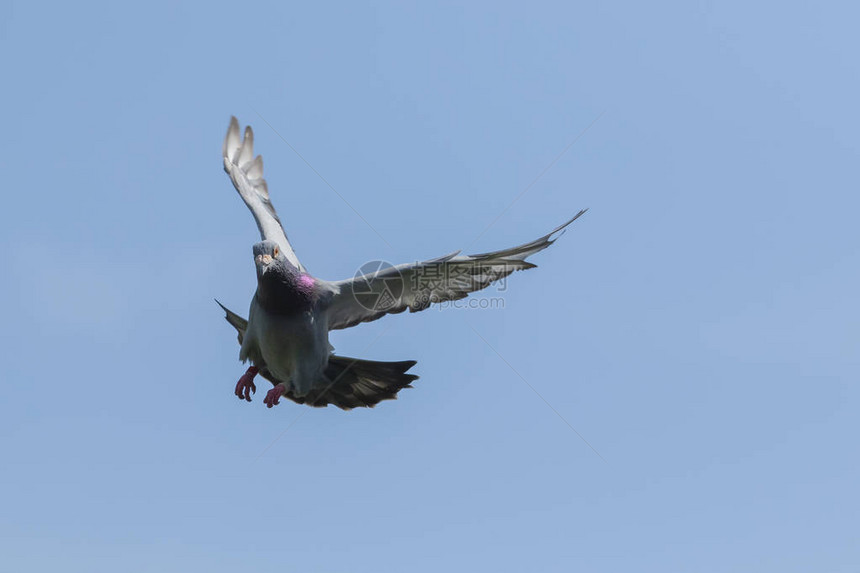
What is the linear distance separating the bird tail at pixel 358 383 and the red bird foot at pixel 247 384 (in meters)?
0.87

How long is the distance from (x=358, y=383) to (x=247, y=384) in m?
1.76

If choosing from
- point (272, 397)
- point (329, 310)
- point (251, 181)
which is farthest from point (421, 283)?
point (251, 181)

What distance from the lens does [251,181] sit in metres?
17.0

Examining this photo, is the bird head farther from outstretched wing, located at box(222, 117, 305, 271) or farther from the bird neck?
outstretched wing, located at box(222, 117, 305, 271)

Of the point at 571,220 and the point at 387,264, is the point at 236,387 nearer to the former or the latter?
the point at 387,264

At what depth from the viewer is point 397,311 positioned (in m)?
13.7

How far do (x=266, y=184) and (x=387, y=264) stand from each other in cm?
481

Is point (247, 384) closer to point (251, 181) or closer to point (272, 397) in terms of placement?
point (272, 397)

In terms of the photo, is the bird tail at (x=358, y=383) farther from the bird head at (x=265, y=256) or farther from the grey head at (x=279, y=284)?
the bird head at (x=265, y=256)

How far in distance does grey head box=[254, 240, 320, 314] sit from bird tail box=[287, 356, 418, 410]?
1.75 meters

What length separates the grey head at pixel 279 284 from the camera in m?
12.6

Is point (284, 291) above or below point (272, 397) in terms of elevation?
above

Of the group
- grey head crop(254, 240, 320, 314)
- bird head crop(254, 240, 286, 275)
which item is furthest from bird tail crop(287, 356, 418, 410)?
bird head crop(254, 240, 286, 275)

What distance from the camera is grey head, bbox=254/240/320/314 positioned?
497 inches
